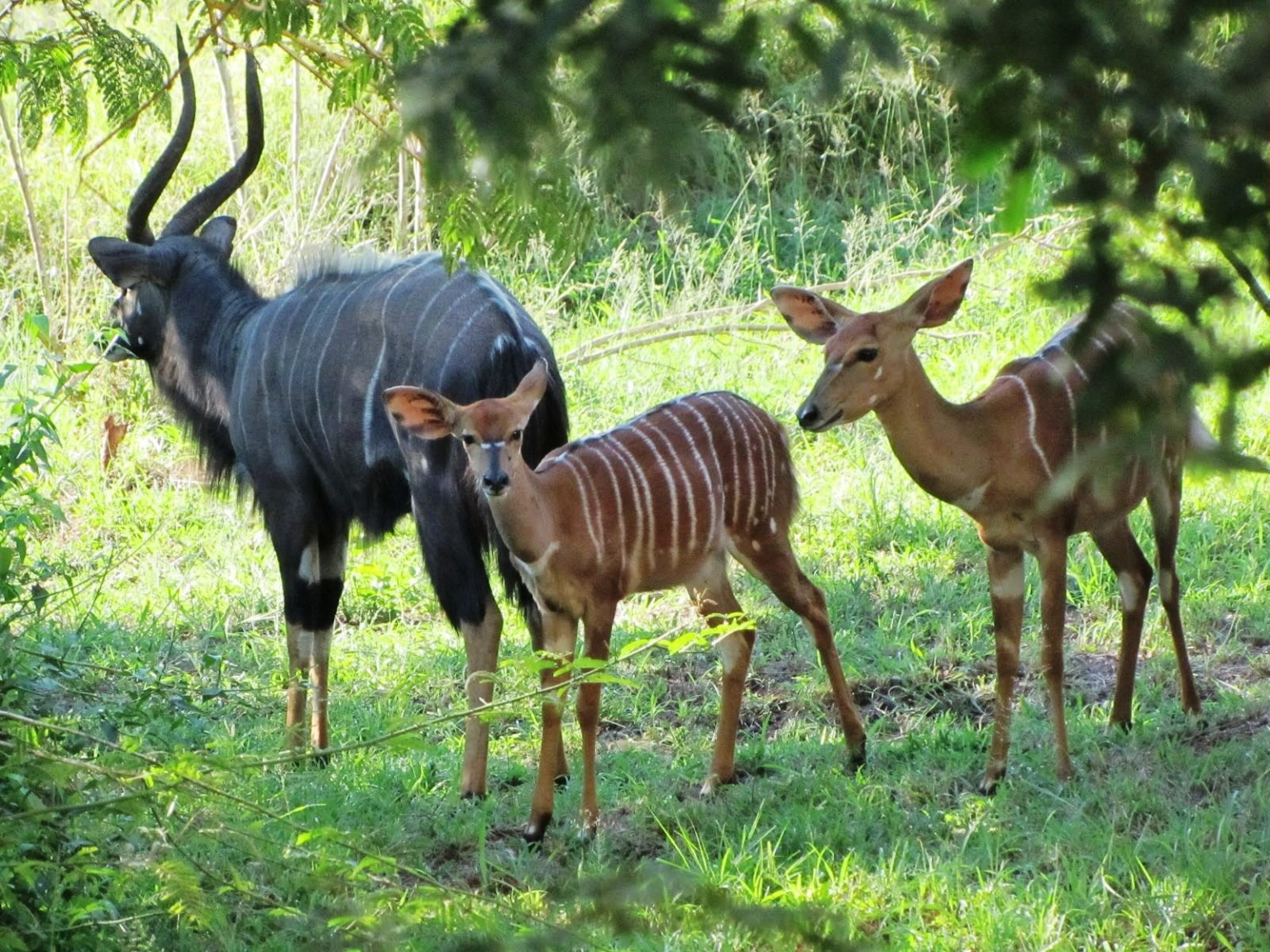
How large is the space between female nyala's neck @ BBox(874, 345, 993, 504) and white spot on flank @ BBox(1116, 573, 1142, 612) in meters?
0.58

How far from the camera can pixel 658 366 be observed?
7.21 meters

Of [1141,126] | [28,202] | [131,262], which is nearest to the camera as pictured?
[1141,126]

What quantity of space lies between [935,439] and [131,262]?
9.04ft

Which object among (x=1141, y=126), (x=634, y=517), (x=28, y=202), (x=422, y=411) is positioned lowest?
(x=634, y=517)

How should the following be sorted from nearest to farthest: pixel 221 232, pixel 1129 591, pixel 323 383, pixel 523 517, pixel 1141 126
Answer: pixel 1141 126, pixel 523 517, pixel 1129 591, pixel 323 383, pixel 221 232

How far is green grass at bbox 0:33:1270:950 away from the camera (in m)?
2.62

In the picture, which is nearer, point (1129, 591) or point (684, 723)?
point (1129, 591)

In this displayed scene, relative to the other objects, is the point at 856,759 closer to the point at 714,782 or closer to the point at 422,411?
the point at 714,782

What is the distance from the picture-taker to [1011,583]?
3934 millimetres

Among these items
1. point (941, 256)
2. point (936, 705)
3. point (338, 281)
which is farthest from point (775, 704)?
point (941, 256)

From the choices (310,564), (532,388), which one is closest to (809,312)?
(532,388)

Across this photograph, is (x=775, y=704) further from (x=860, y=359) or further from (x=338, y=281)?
(x=338, y=281)

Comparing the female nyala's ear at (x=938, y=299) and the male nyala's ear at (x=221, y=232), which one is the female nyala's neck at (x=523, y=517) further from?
the male nyala's ear at (x=221, y=232)

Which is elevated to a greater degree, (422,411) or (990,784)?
(422,411)
